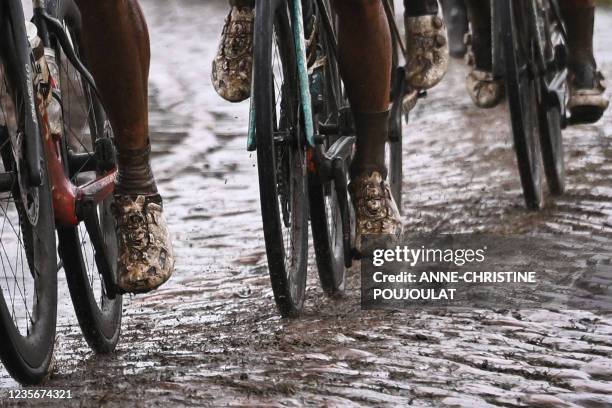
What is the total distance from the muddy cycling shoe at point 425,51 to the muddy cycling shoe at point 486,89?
1.96ft

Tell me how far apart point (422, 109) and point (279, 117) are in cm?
538

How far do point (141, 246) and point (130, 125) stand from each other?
0.33m

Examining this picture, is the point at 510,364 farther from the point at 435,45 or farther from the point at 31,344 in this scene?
the point at 435,45

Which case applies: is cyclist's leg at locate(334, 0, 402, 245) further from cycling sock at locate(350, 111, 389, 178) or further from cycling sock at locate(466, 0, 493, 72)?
cycling sock at locate(466, 0, 493, 72)

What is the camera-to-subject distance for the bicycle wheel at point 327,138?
16.5 ft

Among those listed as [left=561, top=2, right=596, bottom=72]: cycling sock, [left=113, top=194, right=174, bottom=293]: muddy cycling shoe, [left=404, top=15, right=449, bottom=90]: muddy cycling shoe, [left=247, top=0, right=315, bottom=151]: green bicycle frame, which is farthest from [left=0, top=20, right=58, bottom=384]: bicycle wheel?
[left=561, top=2, right=596, bottom=72]: cycling sock

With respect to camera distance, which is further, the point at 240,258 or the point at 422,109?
the point at 422,109

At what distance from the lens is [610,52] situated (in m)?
12.2

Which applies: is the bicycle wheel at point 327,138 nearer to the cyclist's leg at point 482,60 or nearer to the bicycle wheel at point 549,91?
the cyclist's leg at point 482,60

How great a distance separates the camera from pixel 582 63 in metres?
7.06

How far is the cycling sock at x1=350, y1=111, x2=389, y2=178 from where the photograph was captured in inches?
201

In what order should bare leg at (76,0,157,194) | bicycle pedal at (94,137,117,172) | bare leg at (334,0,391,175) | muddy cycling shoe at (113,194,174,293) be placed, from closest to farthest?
1. bare leg at (76,0,157,194)
2. muddy cycling shoe at (113,194,174,293)
3. bicycle pedal at (94,137,117,172)
4. bare leg at (334,0,391,175)

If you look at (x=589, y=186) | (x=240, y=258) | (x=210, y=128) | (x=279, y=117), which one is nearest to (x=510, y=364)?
(x=279, y=117)

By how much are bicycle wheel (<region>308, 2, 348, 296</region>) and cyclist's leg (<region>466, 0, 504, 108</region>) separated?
165cm
